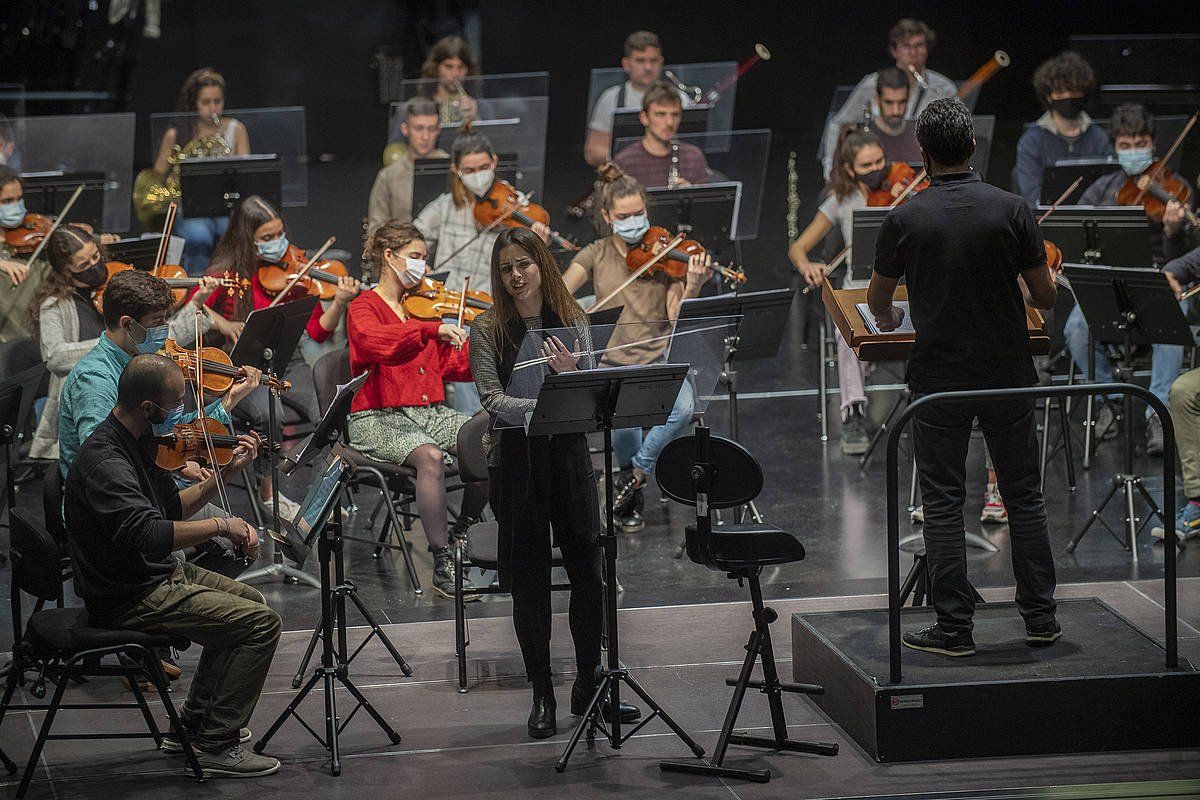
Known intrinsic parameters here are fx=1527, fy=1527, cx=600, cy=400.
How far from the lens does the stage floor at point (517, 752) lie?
4.23 meters

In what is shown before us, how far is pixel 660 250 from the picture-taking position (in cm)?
705

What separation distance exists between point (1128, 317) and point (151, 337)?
4002 mm

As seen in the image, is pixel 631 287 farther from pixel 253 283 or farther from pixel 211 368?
pixel 211 368

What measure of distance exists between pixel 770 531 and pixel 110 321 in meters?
2.43

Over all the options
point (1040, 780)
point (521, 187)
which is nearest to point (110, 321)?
point (1040, 780)

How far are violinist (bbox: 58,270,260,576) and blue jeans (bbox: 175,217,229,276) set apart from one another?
10.6ft

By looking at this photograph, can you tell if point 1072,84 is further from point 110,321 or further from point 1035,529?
point 110,321

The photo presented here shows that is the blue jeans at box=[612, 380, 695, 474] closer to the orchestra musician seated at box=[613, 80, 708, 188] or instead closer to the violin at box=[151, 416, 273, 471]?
the orchestra musician seated at box=[613, 80, 708, 188]

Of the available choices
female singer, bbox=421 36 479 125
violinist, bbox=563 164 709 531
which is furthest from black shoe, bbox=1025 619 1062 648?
female singer, bbox=421 36 479 125

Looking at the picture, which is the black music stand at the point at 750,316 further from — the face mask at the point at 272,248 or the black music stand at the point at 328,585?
the black music stand at the point at 328,585

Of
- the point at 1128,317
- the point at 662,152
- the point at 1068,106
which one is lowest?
the point at 1128,317

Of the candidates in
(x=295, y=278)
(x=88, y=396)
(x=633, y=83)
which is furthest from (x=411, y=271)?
(x=633, y=83)

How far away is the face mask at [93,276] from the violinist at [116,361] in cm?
129

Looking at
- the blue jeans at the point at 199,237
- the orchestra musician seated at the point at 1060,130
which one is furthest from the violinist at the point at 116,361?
the orchestra musician seated at the point at 1060,130
